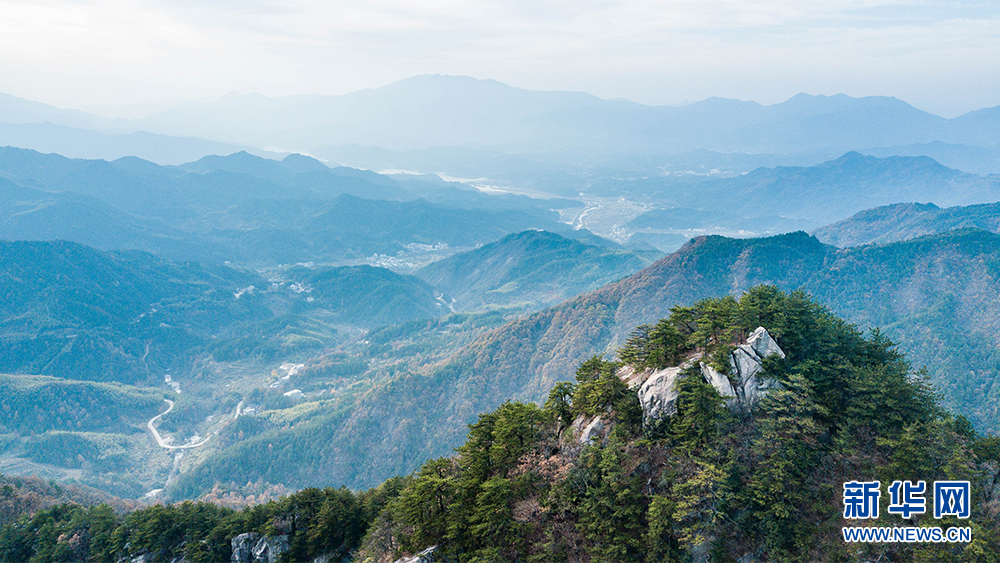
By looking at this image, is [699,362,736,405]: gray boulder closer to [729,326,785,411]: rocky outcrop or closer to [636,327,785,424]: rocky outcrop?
[636,327,785,424]: rocky outcrop

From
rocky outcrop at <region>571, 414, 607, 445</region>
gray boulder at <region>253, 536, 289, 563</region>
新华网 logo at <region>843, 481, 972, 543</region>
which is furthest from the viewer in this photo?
gray boulder at <region>253, 536, 289, 563</region>

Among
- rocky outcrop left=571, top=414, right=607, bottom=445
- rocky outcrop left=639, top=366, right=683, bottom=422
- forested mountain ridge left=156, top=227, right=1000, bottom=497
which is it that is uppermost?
rocky outcrop left=639, top=366, right=683, bottom=422

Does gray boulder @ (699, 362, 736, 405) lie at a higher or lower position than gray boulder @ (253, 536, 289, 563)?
higher

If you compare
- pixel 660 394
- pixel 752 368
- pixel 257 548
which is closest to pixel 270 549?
pixel 257 548

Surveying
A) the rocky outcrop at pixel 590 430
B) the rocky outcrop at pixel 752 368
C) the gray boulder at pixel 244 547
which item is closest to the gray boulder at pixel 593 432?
the rocky outcrop at pixel 590 430

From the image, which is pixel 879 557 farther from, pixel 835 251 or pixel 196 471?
pixel 835 251

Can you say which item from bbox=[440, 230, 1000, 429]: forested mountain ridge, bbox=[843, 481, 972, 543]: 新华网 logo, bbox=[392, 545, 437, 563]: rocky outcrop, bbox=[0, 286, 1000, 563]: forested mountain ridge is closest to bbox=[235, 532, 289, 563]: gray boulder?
bbox=[0, 286, 1000, 563]: forested mountain ridge

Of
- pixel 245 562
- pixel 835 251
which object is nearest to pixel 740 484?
pixel 245 562

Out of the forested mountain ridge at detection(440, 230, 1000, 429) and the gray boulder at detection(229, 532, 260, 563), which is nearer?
the gray boulder at detection(229, 532, 260, 563)
